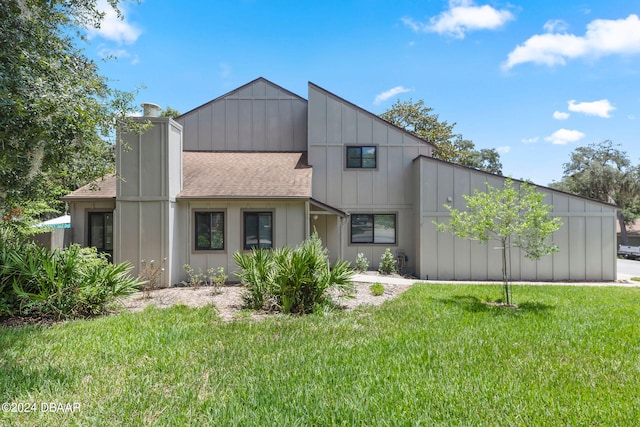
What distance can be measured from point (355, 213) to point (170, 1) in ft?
31.0

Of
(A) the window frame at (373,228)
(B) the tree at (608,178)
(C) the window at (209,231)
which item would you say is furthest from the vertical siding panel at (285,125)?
(B) the tree at (608,178)

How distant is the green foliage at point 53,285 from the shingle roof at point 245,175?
4.22 m

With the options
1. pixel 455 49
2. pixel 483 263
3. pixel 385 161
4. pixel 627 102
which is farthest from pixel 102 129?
pixel 627 102

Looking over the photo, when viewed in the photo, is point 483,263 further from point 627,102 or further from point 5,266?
point 5,266

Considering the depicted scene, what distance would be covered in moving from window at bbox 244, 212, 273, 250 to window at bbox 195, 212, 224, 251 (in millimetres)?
824

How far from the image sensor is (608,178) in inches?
1321

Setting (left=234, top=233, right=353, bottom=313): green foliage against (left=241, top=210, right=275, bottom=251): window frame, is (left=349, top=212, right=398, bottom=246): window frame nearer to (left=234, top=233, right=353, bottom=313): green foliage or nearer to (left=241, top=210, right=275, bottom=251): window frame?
(left=241, top=210, right=275, bottom=251): window frame

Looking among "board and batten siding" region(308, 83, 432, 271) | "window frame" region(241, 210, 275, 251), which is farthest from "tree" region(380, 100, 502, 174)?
"window frame" region(241, 210, 275, 251)

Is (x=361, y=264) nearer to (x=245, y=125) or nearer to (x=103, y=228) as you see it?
(x=245, y=125)

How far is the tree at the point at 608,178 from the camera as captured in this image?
33.3m

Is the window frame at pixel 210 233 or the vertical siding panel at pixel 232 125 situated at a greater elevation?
the vertical siding panel at pixel 232 125

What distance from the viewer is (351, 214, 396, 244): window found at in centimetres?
1383

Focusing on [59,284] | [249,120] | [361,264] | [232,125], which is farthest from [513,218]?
[232,125]

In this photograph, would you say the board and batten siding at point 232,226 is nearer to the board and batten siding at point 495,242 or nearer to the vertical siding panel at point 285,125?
the vertical siding panel at point 285,125
